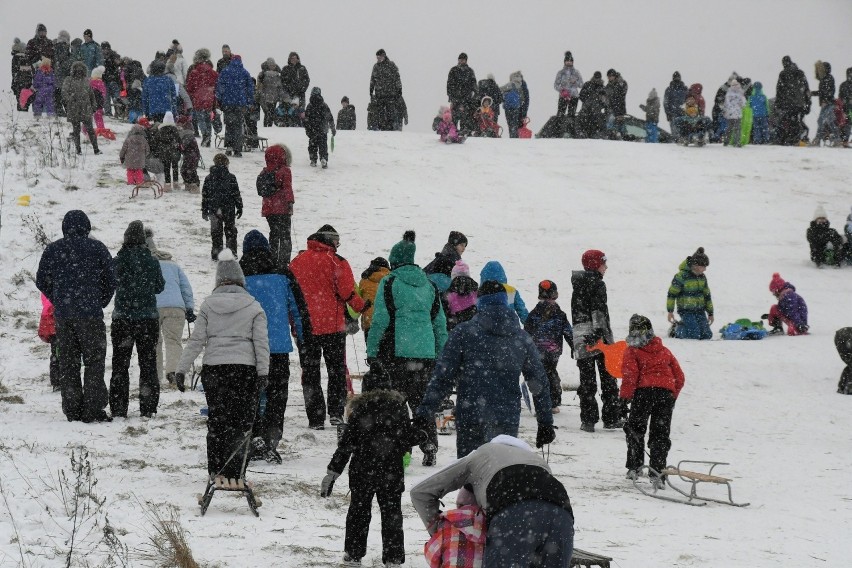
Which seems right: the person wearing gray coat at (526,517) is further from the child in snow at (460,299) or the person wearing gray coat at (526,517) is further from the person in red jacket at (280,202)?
the person in red jacket at (280,202)

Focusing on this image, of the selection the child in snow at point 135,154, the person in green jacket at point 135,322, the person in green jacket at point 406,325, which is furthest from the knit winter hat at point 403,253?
the child in snow at point 135,154

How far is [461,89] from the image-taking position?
90.9 feet

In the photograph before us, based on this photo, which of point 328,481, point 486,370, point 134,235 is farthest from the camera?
point 134,235

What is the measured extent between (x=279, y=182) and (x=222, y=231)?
70.7 inches

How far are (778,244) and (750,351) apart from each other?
634 cm

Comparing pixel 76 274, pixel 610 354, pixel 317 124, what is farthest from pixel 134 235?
pixel 317 124

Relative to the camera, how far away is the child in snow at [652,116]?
30.3 metres

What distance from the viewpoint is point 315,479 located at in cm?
862

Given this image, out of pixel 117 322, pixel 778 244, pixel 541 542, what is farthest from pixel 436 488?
pixel 778 244

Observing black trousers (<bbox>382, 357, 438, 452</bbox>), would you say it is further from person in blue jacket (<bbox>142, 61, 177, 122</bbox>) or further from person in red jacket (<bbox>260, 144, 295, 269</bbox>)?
person in blue jacket (<bbox>142, 61, 177, 122</bbox>)

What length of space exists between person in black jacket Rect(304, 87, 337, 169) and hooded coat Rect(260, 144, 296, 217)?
6133mm

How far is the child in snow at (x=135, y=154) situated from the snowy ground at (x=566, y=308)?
1.76 ft

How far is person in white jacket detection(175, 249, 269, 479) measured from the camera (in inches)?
306

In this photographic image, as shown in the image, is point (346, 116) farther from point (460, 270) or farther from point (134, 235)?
point (134, 235)
